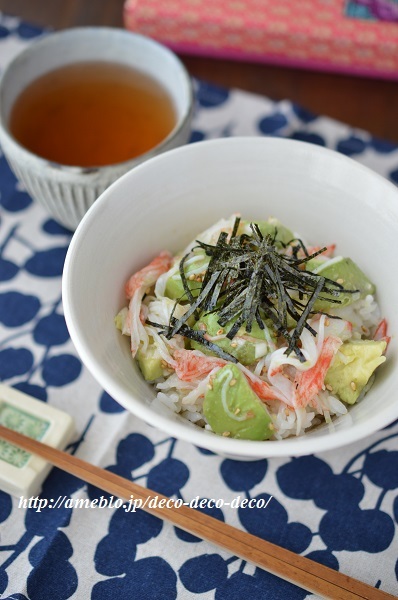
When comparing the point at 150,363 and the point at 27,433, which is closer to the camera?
the point at 150,363

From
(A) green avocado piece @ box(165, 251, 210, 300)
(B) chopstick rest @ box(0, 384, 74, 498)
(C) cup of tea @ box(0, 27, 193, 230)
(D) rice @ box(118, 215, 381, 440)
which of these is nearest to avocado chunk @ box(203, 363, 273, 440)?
(D) rice @ box(118, 215, 381, 440)

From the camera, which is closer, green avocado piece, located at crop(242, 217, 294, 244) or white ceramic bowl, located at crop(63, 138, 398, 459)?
white ceramic bowl, located at crop(63, 138, 398, 459)

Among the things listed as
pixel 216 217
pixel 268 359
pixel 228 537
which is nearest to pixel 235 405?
pixel 268 359

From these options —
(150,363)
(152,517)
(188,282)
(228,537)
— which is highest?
(188,282)

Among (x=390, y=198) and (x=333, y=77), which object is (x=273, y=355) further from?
(x=333, y=77)

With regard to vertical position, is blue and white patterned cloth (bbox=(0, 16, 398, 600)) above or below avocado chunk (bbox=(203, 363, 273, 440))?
below

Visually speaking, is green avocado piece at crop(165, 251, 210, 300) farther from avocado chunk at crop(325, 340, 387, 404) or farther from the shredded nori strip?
avocado chunk at crop(325, 340, 387, 404)

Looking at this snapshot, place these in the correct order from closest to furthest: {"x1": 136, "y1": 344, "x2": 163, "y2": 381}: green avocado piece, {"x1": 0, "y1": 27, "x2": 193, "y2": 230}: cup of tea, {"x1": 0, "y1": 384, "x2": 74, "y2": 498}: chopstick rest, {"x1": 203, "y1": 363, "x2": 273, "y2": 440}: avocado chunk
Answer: {"x1": 203, "y1": 363, "x2": 273, "y2": 440}: avocado chunk, {"x1": 136, "y1": 344, "x2": 163, "y2": 381}: green avocado piece, {"x1": 0, "y1": 384, "x2": 74, "y2": 498}: chopstick rest, {"x1": 0, "y1": 27, "x2": 193, "y2": 230}: cup of tea

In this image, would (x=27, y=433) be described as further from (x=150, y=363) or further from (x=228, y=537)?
(x=228, y=537)
